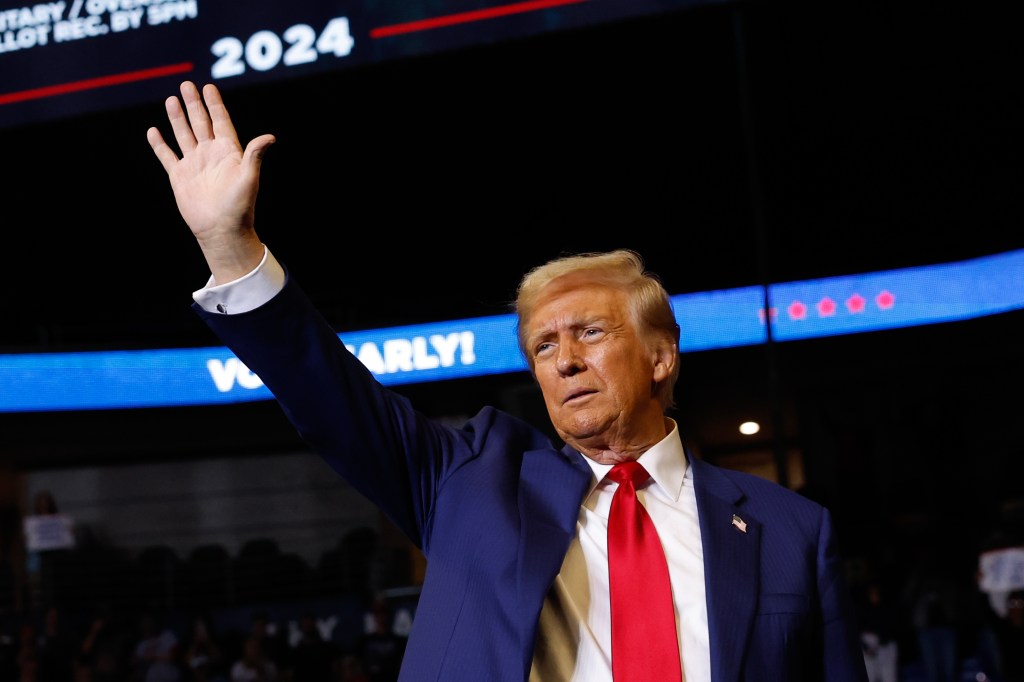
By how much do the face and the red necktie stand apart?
0.36ft

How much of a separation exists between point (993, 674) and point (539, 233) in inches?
169

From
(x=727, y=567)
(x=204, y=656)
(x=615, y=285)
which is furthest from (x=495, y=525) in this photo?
(x=204, y=656)

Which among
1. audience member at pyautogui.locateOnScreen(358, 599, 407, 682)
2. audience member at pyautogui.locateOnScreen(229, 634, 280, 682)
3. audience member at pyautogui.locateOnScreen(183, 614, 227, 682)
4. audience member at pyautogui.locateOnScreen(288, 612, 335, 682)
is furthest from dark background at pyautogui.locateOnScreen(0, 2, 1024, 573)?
audience member at pyautogui.locateOnScreen(183, 614, 227, 682)

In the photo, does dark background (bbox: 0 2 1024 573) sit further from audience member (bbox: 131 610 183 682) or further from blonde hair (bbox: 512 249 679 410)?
blonde hair (bbox: 512 249 679 410)

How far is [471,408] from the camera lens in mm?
8938

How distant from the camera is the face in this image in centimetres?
161

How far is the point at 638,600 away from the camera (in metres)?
1.45

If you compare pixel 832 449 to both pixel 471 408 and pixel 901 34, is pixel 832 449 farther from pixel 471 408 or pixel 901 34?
pixel 901 34

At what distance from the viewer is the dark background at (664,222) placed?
22.1 ft

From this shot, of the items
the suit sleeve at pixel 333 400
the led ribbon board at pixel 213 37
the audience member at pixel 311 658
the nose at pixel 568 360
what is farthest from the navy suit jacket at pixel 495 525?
the audience member at pixel 311 658

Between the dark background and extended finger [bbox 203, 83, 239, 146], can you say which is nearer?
extended finger [bbox 203, 83, 239, 146]

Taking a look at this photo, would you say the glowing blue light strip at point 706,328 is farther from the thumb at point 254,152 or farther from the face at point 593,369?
the thumb at point 254,152

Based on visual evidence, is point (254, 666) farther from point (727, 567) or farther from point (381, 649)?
point (727, 567)

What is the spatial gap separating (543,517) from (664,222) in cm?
748
